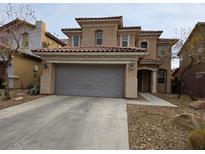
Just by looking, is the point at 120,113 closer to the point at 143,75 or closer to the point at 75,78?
the point at 75,78

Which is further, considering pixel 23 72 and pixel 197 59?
pixel 197 59

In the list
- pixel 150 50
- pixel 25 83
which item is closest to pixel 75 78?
pixel 25 83

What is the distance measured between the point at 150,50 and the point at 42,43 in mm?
12176

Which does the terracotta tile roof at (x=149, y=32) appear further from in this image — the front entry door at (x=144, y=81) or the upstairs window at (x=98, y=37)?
the upstairs window at (x=98, y=37)

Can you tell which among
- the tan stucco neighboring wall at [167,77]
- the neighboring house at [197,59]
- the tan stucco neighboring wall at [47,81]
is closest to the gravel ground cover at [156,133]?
the tan stucco neighboring wall at [47,81]

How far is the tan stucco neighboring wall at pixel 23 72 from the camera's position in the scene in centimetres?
1806

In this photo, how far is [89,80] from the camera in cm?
1546

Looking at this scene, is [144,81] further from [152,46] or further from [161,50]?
[161,50]

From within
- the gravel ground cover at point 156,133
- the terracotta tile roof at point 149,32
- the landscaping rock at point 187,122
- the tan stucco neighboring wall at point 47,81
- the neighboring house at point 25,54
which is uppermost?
the terracotta tile roof at point 149,32

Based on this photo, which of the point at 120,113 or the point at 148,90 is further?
the point at 148,90

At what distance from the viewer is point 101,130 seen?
6.59m

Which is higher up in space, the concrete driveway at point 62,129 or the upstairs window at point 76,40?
the upstairs window at point 76,40

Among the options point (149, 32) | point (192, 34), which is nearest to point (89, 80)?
point (192, 34)

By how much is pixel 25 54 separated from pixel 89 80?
752 cm
